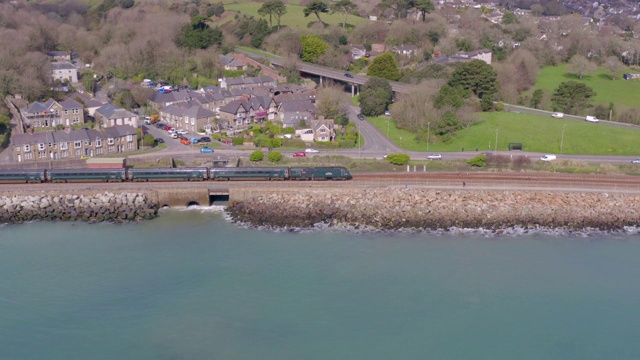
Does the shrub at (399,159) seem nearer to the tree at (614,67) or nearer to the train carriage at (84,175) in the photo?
the train carriage at (84,175)

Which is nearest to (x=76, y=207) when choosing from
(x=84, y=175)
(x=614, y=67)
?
(x=84, y=175)

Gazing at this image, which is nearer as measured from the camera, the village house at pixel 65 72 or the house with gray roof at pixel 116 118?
the house with gray roof at pixel 116 118

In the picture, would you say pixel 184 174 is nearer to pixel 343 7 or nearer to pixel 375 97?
pixel 375 97

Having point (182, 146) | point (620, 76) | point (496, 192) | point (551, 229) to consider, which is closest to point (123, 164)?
point (182, 146)

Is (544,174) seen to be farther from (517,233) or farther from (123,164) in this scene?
(123,164)

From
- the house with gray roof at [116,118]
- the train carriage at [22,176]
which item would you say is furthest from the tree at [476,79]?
the train carriage at [22,176]

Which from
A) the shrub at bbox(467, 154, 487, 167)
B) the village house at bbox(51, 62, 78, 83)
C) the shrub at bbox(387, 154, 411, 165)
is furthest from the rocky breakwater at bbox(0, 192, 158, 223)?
the village house at bbox(51, 62, 78, 83)

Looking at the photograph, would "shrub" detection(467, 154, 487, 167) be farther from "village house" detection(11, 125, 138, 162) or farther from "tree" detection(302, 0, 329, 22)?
"tree" detection(302, 0, 329, 22)
